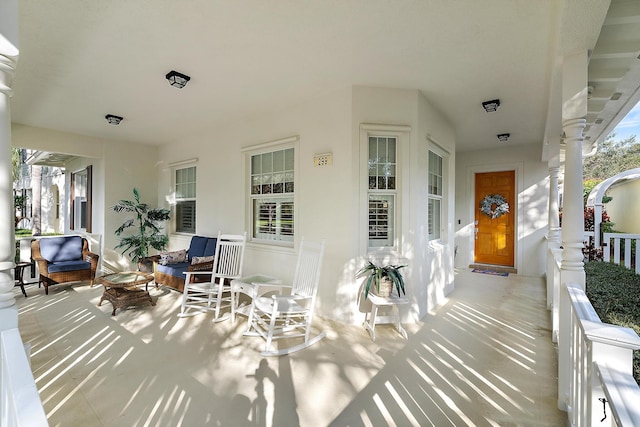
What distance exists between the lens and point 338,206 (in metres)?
3.52

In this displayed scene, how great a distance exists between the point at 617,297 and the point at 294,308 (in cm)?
276

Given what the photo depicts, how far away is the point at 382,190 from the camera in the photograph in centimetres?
Answer: 358

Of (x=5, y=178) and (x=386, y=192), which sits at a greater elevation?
(x=386, y=192)

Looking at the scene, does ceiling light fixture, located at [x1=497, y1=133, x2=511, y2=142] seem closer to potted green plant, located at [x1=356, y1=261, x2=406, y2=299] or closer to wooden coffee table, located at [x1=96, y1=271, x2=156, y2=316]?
potted green plant, located at [x1=356, y1=261, x2=406, y2=299]

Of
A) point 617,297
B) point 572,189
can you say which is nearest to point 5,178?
point 572,189

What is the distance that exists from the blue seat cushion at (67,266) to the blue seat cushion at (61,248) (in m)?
0.18

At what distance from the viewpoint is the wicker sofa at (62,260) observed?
15.2 feet

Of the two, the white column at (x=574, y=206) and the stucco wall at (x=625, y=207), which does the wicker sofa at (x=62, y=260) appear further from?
the stucco wall at (x=625, y=207)

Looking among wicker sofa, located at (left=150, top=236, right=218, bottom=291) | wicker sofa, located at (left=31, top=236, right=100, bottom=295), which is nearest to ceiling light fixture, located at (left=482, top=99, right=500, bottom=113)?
wicker sofa, located at (left=150, top=236, right=218, bottom=291)

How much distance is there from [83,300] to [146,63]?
11.4ft

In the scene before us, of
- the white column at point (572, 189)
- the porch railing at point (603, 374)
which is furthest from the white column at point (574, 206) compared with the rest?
the porch railing at point (603, 374)

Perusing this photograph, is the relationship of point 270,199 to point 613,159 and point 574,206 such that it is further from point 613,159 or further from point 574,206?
point 613,159

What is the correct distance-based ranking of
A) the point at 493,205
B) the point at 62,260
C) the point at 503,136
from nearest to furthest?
1. the point at 62,260
2. the point at 503,136
3. the point at 493,205

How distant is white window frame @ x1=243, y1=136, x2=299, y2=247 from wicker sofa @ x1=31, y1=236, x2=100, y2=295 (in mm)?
2770
